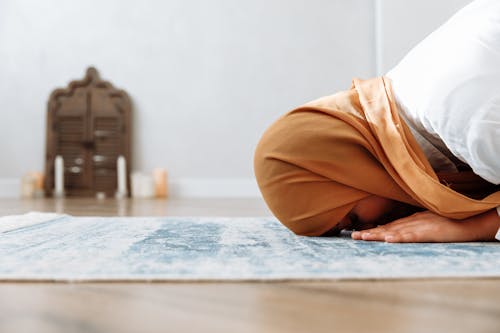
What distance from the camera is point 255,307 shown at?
424 mm

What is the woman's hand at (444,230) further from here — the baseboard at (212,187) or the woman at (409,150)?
the baseboard at (212,187)

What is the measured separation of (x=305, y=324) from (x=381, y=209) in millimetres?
560

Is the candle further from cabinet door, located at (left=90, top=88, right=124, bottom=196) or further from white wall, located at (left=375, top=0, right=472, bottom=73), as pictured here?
white wall, located at (left=375, top=0, right=472, bottom=73)

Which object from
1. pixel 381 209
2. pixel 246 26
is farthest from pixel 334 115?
pixel 246 26

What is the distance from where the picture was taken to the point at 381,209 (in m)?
0.90

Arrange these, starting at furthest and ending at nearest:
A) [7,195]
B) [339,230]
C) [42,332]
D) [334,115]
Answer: [7,195], [339,230], [334,115], [42,332]

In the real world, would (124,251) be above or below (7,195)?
above

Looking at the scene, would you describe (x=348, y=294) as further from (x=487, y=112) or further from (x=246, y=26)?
(x=246, y=26)

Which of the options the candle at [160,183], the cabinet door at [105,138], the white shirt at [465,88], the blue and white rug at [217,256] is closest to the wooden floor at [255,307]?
the blue and white rug at [217,256]

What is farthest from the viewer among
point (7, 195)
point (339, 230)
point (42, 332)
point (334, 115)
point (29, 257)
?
point (7, 195)

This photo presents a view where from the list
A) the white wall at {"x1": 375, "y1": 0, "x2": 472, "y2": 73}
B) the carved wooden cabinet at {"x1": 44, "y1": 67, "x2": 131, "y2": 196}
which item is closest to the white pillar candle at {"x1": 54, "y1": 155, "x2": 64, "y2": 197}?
the carved wooden cabinet at {"x1": 44, "y1": 67, "x2": 131, "y2": 196}

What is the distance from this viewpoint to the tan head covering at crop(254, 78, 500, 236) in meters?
0.78

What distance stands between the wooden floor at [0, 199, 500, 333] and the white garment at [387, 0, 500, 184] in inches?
9.6

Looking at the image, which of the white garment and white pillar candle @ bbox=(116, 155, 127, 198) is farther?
white pillar candle @ bbox=(116, 155, 127, 198)
